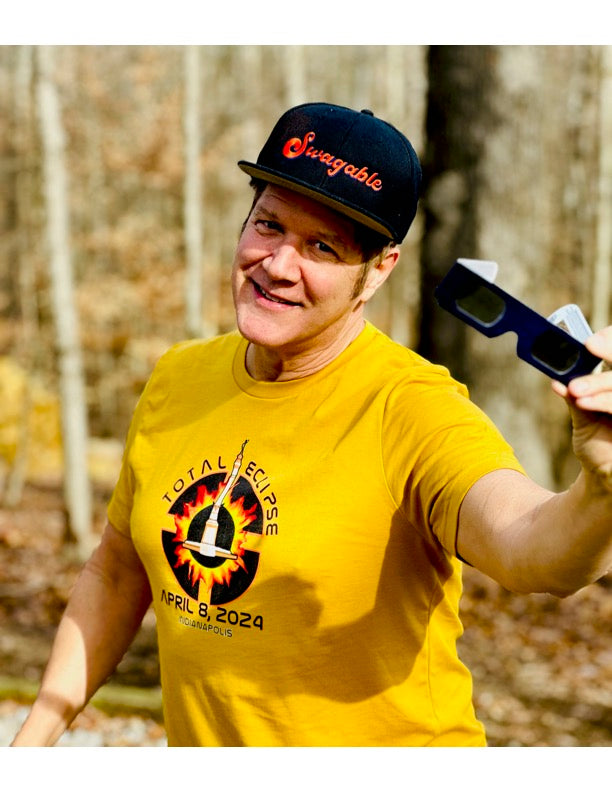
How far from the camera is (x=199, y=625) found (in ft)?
7.47

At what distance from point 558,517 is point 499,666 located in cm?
625

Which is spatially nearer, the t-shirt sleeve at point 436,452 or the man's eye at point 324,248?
the t-shirt sleeve at point 436,452

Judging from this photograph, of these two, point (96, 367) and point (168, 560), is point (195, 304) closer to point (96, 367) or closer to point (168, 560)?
point (96, 367)

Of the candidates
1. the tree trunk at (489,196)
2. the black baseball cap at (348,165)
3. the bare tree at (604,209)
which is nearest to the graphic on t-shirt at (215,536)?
the black baseball cap at (348,165)

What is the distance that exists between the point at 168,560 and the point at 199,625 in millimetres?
183

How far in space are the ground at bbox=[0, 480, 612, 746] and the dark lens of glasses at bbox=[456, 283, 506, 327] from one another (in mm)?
5245

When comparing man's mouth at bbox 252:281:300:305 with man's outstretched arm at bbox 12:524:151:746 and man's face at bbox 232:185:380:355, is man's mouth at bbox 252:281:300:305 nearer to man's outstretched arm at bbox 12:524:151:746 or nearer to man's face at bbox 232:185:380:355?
man's face at bbox 232:185:380:355

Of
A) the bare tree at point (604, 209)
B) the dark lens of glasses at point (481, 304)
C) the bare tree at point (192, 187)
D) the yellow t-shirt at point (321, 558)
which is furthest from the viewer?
the bare tree at point (604, 209)

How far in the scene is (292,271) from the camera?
2174 millimetres

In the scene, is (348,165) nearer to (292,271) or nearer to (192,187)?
(292,271)

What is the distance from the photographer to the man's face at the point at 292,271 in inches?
86.5

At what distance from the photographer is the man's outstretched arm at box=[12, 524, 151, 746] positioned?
2.56 m

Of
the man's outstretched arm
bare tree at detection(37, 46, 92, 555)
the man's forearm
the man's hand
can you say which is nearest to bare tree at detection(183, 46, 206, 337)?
bare tree at detection(37, 46, 92, 555)

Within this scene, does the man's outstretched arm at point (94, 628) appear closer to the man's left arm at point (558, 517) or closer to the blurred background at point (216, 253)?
the man's left arm at point (558, 517)
